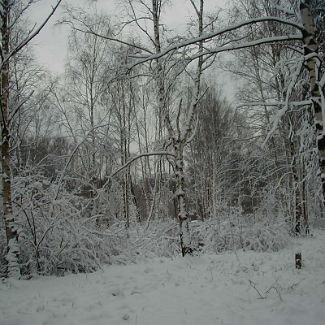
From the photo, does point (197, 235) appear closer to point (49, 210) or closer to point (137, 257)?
point (137, 257)

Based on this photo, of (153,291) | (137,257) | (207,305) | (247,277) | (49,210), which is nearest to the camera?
(207,305)

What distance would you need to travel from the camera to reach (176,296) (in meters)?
5.56

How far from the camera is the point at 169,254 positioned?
10250mm

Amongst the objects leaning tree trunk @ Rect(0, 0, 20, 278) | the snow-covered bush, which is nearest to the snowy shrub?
the snow-covered bush

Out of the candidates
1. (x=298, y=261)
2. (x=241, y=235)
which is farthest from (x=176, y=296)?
(x=241, y=235)

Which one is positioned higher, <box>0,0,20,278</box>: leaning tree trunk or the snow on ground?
<box>0,0,20,278</box>: leaning tree trunk

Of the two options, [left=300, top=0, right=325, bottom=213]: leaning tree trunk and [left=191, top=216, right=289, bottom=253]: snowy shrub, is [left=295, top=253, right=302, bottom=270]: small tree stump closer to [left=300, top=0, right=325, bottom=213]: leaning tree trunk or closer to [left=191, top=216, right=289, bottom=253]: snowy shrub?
[left=300, top=0, right=325, bottom=213]: leaning tree trunk

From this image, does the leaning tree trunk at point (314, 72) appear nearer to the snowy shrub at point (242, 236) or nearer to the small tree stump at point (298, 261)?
the small tree stump at point (298, 261)

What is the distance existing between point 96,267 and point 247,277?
370cm

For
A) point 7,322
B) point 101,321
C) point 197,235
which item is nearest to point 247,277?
point 101,321

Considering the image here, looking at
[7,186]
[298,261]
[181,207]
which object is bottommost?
[298,261]

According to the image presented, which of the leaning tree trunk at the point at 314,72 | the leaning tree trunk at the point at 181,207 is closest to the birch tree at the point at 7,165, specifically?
the leaning tree trunk at the point at 181,207

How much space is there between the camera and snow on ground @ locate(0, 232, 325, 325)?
4527 mm

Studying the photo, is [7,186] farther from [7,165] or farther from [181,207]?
[181,207]
